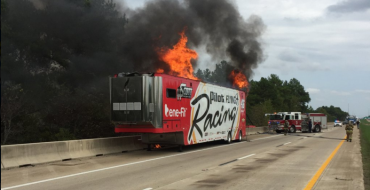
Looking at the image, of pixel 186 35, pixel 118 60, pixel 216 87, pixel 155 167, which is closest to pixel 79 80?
pixel 118 60

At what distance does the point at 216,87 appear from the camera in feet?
66.6

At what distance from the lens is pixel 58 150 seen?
13.3 meters

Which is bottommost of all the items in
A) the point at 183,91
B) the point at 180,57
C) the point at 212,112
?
the point at 212,112

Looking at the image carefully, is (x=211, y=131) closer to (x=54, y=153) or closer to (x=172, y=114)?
(x=172, y=114)

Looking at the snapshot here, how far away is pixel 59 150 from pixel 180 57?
1743 centimetres

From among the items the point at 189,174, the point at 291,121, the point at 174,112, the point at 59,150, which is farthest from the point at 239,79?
the point at 189,174

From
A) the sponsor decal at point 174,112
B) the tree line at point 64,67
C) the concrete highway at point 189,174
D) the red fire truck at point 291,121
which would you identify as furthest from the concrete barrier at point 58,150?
the red fire truck at point 291,121

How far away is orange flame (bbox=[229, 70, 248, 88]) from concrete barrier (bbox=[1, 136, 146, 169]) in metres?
19.3

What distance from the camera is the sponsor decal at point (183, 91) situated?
16219mm

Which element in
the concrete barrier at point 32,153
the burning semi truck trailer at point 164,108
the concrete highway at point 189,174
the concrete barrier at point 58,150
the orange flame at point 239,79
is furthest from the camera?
the orange flame at point 239,79

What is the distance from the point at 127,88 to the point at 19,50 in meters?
16.8

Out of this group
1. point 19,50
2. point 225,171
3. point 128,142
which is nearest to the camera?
point 225,171

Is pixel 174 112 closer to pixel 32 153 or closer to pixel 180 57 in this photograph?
pixel 32 153

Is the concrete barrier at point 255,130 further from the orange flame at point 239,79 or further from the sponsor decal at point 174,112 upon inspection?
the sponsor decal at point 174,112
